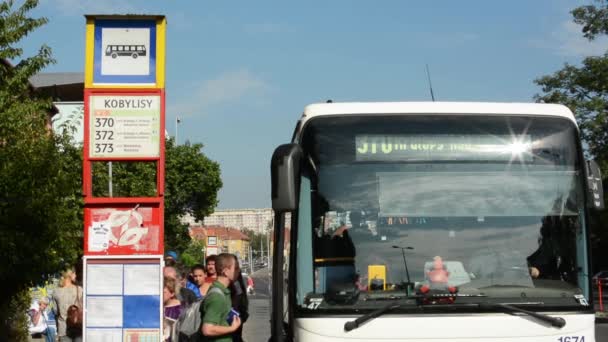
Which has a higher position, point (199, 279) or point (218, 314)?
point (199, 279)

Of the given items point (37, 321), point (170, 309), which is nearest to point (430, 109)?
point (170, 309)

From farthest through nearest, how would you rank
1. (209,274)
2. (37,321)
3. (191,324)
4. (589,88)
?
(589,88) < (37,321) < (209,274) < (191,324)

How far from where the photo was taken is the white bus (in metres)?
7.07

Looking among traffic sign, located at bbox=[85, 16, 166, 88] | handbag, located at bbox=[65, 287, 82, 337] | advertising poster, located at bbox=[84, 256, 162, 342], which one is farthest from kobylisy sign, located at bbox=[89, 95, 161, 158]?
handbag, located at bbox=[65, 287, 82, 337]

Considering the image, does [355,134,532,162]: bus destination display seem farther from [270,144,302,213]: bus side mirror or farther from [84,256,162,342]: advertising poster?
[84,256,162,342]: advertising poster

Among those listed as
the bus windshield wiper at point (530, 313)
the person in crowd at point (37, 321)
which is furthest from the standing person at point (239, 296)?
the person in crowd at point (37, 321)

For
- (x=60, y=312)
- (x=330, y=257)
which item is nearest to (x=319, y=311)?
(x=330, y=257)

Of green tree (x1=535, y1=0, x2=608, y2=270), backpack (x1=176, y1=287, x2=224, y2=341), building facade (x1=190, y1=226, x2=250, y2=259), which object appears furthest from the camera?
building facade (x1=190, y1=226, x2=250, y2=259)

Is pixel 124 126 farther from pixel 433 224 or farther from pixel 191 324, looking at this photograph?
pixel 433 224

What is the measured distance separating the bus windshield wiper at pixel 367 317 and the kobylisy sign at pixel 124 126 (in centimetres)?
251

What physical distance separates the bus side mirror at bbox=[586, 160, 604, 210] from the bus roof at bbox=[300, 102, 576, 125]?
1.26 ft

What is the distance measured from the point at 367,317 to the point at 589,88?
106ft

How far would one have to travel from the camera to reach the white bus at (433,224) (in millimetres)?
7074

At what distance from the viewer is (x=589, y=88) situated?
37.3 meters
